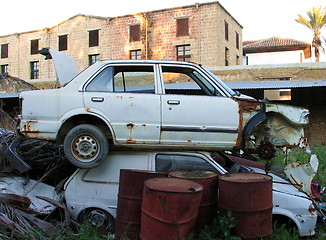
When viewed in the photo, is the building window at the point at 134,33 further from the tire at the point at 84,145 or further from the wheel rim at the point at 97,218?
the wheel rim at the point at 97,218

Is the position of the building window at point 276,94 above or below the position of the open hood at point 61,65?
Answer: above

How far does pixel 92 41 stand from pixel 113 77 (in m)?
23.3

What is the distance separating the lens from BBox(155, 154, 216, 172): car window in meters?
3.87

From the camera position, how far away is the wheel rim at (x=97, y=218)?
12.5ft

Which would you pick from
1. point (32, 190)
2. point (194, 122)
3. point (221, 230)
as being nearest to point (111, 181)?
point (32, 190)

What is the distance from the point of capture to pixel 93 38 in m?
26.1

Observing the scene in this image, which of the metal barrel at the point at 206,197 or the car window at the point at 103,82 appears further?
the car window at the point at 103,82

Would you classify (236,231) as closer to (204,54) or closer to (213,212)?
(213,212)

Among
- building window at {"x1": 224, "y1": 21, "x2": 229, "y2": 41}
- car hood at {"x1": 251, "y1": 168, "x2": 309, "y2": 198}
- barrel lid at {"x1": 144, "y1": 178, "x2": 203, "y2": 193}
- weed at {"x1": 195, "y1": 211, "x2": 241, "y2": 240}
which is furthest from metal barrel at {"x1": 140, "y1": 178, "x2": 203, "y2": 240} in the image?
building window at {"x1": 224, "y1": 21, "x2": 229, "y2": 41}

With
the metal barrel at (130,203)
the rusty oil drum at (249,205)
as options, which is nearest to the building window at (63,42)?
the metal barrel at (130,203)

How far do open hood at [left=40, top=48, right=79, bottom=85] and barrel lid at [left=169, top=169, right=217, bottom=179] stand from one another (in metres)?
2.35

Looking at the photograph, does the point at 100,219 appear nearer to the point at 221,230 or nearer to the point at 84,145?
the point at 84,145

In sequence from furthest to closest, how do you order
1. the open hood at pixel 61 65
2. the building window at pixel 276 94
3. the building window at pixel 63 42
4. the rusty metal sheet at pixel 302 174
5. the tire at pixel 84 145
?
the building window at pixel 63 42
the building window at pixel 276 94
the open hood at pixel 61 65
the rusty metal sheet at pixel 302 174
the tire at pixel 84 145

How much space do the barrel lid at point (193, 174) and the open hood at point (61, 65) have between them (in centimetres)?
235
